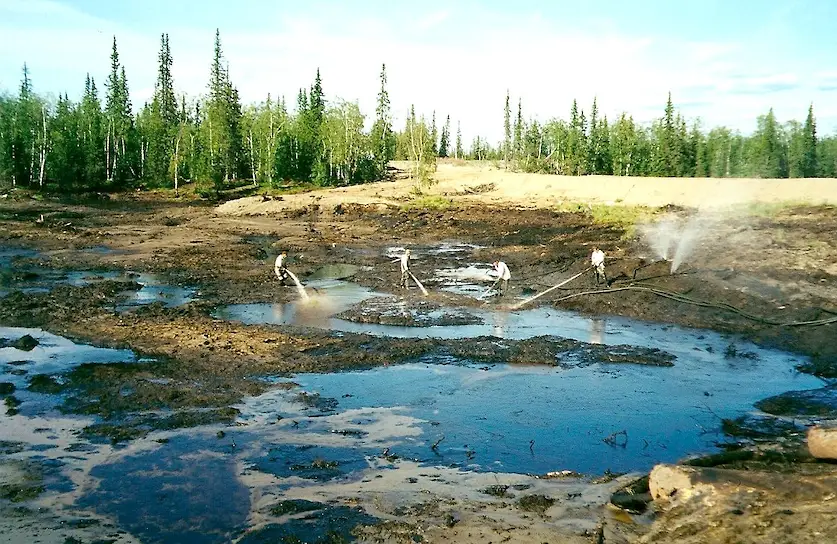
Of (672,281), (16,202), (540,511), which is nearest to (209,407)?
(540,511)

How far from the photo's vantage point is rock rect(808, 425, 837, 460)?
906 cm

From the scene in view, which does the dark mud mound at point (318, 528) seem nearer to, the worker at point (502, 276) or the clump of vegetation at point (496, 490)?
the clump of vegetation at point (496, 490)

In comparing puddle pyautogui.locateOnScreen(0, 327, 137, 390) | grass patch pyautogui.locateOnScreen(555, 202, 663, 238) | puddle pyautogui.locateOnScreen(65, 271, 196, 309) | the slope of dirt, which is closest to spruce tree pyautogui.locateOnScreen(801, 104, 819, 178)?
the slope of dirt

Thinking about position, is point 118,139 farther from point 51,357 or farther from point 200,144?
point 51,357

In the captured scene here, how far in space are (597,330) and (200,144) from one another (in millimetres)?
59197

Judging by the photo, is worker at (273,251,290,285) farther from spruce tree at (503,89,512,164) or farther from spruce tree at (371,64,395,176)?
spruce tree at (503,89,512,164)

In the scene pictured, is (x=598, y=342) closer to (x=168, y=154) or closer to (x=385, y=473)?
(x=385, y=473)

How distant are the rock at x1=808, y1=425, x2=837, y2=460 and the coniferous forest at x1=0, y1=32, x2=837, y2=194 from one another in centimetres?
5252

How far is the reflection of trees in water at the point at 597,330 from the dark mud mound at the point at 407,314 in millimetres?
3274

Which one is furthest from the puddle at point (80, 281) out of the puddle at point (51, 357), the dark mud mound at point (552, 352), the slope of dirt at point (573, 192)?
the slope of dirt at point (573, 192)

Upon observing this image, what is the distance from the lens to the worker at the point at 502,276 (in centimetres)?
2422

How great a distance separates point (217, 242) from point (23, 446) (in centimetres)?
2730

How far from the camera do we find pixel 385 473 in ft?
34.2

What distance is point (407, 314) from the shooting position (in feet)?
70.3
